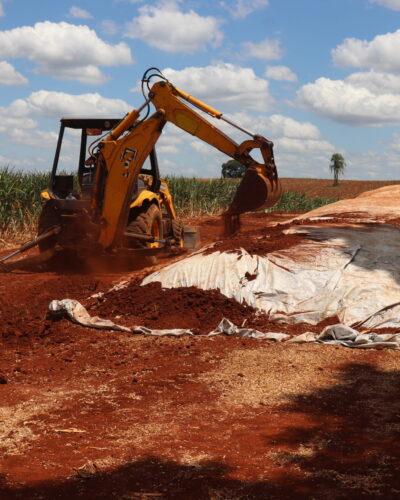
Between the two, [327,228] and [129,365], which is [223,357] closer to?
[129,365]

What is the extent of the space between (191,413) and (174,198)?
62.3 ft

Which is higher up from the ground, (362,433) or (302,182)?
(302,182)

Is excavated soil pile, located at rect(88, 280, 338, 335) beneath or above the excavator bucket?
beneath

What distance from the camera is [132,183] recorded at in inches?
411

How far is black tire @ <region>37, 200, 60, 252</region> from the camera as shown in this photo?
444 inches

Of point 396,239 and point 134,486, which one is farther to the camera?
point 396,239

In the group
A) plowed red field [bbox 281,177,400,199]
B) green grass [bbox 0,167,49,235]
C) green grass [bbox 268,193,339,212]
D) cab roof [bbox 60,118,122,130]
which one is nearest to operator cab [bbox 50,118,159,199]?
cab roof [bbox 60,118,122,130]

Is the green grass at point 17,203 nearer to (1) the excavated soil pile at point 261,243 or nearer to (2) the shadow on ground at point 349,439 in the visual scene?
(1) the excavated soil pile at point 261,243

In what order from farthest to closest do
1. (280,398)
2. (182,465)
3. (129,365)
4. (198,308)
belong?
(198,308) < (129,365) < (280,398) < (182,465)

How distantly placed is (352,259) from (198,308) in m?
2.17

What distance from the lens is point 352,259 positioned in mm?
8719

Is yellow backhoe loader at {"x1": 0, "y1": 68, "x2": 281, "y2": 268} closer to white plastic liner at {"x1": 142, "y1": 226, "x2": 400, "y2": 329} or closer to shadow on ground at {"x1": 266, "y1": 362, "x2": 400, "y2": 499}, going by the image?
white plastic liner at {"x1": 142, "y1": 226, "x2": 400, "y2": 329}

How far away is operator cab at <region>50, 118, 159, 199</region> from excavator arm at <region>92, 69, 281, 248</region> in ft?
2.14


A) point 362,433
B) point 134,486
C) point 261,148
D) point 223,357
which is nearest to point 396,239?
point 261,148
